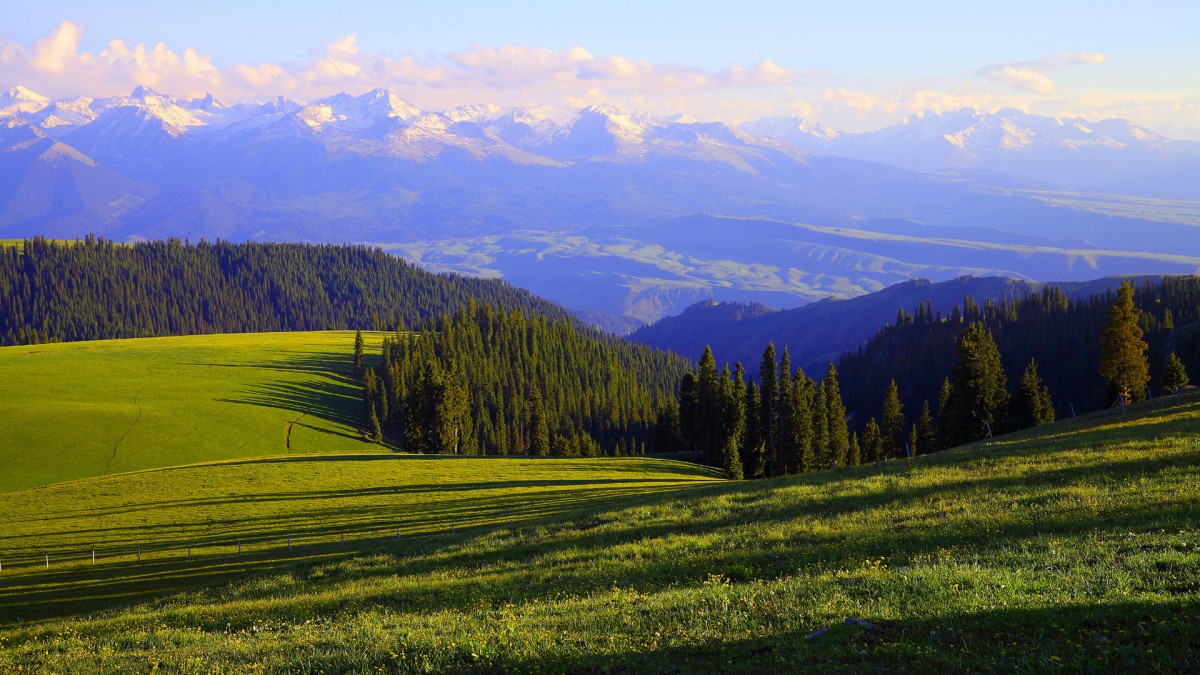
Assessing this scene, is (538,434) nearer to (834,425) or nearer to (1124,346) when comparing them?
(834,425)

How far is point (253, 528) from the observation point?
171 feet

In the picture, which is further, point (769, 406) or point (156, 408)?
point (156, 408)

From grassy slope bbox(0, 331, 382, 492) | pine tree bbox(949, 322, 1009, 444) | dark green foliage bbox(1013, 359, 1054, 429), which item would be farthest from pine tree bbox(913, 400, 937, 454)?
grassy slope bbox(0, 331, 382, 492)

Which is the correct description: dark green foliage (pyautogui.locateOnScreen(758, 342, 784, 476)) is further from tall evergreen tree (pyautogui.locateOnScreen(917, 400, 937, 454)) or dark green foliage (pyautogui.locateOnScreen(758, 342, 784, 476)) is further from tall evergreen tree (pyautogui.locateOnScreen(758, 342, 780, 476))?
tall evergreen tree (pyautogui.locateOnScreen(917, 400, 937, 454))

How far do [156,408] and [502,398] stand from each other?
237ft

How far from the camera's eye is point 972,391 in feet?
275

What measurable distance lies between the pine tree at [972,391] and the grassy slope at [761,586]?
38276 millimetres

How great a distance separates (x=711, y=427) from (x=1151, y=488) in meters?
74.8

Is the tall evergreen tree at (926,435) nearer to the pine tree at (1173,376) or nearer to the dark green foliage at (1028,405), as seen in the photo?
the dark green foliage at (1028,405)

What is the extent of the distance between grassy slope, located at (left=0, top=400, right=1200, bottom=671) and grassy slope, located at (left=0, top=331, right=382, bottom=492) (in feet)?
176

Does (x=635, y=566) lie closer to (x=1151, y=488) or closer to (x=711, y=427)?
(x=1151, y=488)

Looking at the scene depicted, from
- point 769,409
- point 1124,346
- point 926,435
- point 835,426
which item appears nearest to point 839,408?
point 835,426

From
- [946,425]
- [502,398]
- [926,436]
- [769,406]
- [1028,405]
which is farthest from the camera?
[502,398]

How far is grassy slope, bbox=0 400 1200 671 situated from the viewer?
12578 millimetres
